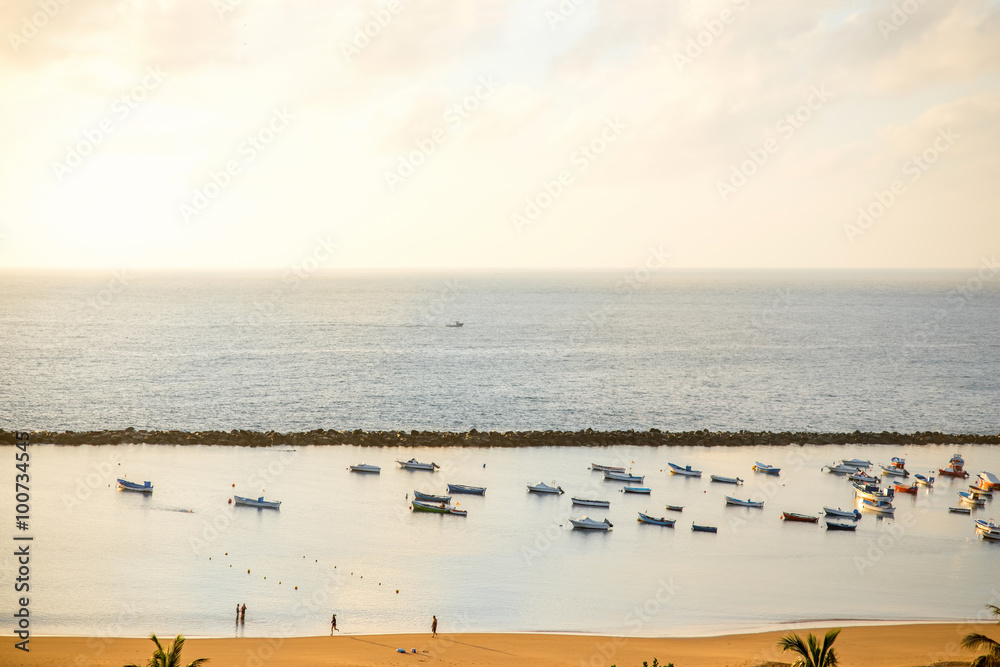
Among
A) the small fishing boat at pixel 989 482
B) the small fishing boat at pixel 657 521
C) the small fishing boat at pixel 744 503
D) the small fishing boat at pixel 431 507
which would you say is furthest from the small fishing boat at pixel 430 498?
the small fishing boat at pixel 989 482

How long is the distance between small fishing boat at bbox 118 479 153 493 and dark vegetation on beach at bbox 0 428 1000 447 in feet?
37.4

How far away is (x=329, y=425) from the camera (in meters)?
71.7

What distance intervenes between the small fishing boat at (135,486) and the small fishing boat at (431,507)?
634 inches

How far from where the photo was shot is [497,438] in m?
65.1

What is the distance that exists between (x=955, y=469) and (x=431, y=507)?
38.1 meters

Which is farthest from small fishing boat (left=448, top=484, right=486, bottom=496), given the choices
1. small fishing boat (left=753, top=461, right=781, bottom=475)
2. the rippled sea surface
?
small fishing boat (left=753, top=461, right=781, bottom=475)

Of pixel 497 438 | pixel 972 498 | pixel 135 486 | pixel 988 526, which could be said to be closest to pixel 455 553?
pixel 135 486

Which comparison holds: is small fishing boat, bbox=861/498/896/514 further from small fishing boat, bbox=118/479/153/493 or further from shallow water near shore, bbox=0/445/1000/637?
small fishing boat, bbox=118/479/153/493

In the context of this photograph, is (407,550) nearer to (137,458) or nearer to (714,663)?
(714,663)

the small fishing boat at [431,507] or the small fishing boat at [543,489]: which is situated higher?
the small fishing boat at [543,489]

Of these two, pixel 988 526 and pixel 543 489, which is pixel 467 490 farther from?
pixel 988 526

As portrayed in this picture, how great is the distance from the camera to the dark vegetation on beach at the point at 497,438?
6166cm

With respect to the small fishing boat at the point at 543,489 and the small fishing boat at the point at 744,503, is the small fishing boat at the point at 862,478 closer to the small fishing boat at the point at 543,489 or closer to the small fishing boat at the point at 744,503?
the small fishing boat at the point at 744,503

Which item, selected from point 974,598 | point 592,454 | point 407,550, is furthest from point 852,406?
point 407,550
